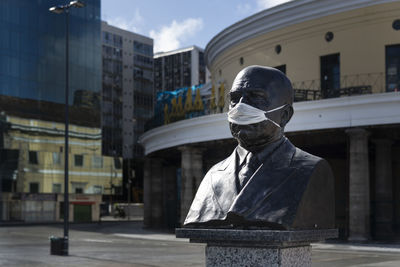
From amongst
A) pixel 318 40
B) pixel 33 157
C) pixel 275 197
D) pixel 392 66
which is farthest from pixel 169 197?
pixel 275 197

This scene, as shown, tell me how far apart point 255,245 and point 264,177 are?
830mm

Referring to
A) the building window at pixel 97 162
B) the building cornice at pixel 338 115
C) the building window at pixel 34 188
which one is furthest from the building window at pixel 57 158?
the building cornice at pixel 338 115

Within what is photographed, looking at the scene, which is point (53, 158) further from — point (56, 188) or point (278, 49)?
point (278, 49)

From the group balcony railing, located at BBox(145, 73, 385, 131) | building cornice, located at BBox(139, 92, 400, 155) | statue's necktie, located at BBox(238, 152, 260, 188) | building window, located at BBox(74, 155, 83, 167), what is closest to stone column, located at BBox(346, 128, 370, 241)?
building cornice, located at BBox(139, 92, 400, 155)

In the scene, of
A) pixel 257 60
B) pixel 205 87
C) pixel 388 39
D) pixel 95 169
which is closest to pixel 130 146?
pixel 95 169

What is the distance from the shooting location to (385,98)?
29438mm

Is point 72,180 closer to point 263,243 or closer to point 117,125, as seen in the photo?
point 117,125

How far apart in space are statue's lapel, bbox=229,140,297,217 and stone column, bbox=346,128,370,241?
939 inches

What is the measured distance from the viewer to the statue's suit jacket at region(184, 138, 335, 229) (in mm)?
7242

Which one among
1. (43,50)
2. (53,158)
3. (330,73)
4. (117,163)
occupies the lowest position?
(117,163)

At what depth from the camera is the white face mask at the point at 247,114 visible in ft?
25.0

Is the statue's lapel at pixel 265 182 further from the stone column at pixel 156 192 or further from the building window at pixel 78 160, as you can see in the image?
the building window at pixel 78 160

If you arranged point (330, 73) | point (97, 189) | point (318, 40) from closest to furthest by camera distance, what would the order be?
point (330, 73) → point (318, 40) → point (97, 189)

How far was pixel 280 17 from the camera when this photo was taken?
3816 cm
